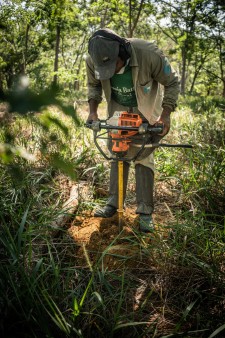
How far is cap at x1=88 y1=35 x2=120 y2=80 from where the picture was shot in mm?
2008

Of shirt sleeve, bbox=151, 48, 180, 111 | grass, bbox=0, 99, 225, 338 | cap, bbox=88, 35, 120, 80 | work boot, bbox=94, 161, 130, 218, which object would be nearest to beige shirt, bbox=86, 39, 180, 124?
shirt sleeve, bbox=151, 48, 180, 111

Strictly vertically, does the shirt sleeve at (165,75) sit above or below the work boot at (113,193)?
above

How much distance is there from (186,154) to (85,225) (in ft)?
5.39

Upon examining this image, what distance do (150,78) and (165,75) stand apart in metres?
0.13

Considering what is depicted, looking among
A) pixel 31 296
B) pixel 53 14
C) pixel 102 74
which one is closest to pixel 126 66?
pixel 102 74

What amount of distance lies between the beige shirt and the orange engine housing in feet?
1.19

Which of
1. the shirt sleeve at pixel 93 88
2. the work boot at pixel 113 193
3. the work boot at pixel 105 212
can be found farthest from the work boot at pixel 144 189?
the shirt sleeve at pixel 93 88

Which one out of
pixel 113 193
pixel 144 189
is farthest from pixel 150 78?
pixel 113 193

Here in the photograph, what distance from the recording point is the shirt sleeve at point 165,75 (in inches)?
90.7

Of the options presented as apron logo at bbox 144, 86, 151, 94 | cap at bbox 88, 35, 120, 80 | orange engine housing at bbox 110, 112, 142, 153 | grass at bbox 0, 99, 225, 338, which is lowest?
grass at bbox 0, 99, 225, 338

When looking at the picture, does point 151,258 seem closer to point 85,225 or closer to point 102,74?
point 85,225

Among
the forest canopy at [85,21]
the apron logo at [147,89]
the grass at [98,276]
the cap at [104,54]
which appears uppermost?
the forest canopy at [85,21]

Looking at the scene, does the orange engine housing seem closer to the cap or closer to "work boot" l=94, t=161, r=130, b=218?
the cap

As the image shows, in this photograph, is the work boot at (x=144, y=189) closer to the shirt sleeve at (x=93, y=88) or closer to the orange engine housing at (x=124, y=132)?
the orange engine housing at (x=124, y=132)
